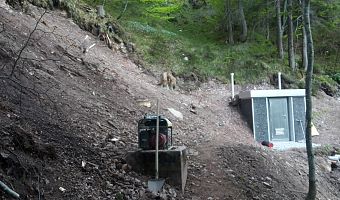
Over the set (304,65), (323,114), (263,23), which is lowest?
(323,114)

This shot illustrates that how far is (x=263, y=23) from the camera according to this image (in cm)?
2289

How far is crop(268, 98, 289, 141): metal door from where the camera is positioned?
1420 centimetres

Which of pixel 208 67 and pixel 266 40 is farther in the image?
pixel 266 40

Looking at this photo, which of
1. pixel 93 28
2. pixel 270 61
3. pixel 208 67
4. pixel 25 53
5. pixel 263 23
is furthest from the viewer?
pixel 263 23

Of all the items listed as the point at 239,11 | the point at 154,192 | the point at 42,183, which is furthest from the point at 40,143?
the point at 239,11

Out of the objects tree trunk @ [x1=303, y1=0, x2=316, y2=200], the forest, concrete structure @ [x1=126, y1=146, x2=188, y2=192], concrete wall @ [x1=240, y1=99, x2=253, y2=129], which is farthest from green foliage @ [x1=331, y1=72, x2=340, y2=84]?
concrete structure @ [x1=126, y1=146, x2=188, y2=192]

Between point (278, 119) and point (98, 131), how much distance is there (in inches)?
328

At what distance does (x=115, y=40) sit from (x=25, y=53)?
243 inches

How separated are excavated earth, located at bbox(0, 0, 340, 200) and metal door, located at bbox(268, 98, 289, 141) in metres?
0.93

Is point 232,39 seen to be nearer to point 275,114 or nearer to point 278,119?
point 275,114

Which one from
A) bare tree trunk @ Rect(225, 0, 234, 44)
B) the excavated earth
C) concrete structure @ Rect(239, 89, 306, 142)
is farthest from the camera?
bare tree trunk @ Rect(225, 0, 234, 44)

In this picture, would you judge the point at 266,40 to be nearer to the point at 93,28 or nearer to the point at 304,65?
the point at 304,65

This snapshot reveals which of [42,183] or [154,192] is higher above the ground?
[42,183]

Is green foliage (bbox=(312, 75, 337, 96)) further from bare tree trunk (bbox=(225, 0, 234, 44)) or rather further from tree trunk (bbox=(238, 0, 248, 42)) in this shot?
bare tree trunk (bbox=(225, 0, 234, 44))
